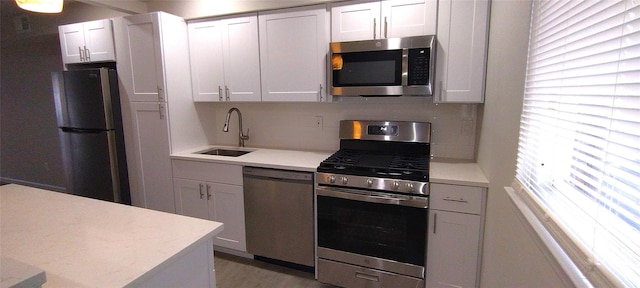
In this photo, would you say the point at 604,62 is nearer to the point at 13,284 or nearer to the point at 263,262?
the point at 13,284

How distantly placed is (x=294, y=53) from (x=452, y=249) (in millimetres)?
1789

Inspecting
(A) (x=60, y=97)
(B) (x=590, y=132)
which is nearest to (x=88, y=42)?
(A) (x=60, y=97)

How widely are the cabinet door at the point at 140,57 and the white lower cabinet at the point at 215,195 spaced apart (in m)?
0.68

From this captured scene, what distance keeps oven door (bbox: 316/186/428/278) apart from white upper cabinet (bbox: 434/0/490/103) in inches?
30.7

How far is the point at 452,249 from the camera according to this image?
6.21ft

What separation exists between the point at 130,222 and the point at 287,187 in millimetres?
1179

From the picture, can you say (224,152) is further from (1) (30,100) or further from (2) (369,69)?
(1) (30,100)

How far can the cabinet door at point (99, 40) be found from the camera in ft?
8.94

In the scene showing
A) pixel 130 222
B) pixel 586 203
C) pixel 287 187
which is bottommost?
pixel 287 187

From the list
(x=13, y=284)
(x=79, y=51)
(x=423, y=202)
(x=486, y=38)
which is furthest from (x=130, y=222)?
(x=79, y=51)

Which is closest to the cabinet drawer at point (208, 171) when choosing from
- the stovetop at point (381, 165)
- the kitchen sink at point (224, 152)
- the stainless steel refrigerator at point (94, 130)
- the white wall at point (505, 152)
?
the kitchen sink at point (224, 152)

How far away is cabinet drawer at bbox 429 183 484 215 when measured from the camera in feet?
5.90

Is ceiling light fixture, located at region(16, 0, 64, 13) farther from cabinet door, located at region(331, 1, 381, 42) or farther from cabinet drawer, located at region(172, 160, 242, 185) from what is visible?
cabinet door, located at region(331, 1, 381, 42)

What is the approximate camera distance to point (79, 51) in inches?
114
